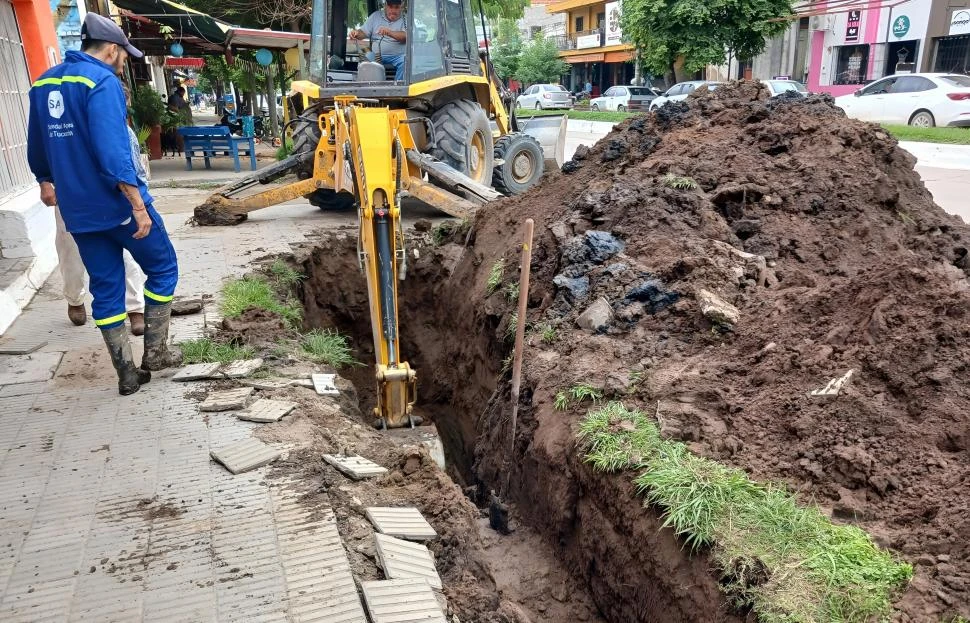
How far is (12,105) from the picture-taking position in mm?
7676

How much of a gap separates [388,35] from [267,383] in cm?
509

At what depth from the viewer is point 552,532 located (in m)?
4.02

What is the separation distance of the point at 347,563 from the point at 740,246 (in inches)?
145

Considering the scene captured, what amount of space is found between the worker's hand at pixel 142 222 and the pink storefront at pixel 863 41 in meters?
26.7

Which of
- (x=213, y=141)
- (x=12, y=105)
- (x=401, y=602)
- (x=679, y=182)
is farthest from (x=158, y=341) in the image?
(x=213, y=141)

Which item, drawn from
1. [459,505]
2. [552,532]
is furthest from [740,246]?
[459,505]

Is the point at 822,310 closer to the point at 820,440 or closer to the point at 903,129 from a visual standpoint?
the point at 820,440

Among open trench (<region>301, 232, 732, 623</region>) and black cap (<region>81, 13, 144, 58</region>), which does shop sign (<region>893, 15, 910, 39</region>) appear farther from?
black cap (<region>81, 13, 144, 58</region>)

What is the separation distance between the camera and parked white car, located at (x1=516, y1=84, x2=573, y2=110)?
33750 millimetres

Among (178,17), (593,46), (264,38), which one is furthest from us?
(593,46)

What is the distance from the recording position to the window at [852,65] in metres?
28.0

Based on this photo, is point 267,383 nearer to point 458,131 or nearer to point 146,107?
point 458,131

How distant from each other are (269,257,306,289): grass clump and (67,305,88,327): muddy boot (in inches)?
67.1

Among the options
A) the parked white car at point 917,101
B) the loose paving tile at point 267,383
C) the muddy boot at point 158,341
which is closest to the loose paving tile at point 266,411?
the loose paving tile at point 267,383
